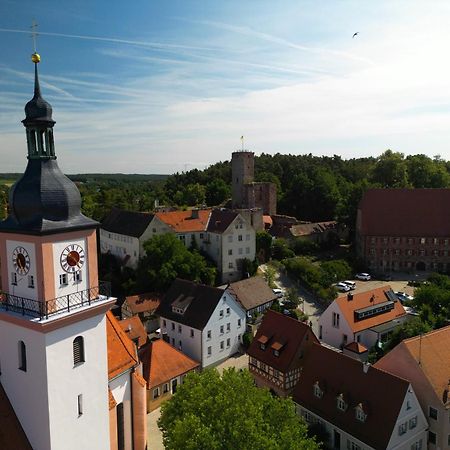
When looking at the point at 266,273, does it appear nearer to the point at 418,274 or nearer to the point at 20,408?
the point at 418,274

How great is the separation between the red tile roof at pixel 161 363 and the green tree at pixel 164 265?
39.2ft

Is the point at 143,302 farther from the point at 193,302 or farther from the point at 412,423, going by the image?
the point at 412,423

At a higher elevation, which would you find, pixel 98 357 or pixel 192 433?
pixel 98 357

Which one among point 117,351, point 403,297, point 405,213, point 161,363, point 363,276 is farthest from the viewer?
point 405,213

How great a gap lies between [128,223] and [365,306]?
2686 cm

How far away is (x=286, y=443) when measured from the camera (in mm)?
16406

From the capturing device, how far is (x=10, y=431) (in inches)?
489

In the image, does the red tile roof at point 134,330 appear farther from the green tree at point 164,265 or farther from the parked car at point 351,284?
the parked car at point 351,284

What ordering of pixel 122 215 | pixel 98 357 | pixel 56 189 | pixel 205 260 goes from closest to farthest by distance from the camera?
1. pixel 56 189
2. pixel 98 357
3. pixel 205 260
4. pixel 122 215

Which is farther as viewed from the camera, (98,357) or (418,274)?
(418,274)

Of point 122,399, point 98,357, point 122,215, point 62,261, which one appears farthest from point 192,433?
point 122,215

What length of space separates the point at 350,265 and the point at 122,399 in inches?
1628

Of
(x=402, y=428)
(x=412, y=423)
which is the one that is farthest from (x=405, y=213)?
(x=402, y=428)

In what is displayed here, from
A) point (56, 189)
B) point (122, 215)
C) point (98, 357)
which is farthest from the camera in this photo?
point (122, 215)
